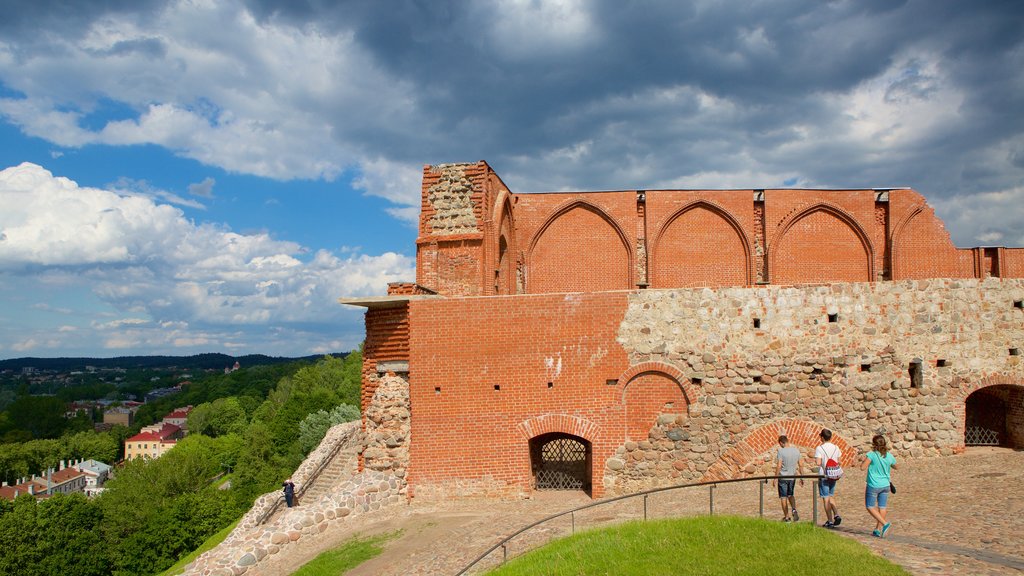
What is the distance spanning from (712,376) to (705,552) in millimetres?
5417

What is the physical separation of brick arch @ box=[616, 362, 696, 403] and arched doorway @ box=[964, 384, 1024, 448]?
6116 millimetres

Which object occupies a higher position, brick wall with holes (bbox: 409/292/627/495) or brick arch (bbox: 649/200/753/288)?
brick arch (bbox: 649/200/753/288)

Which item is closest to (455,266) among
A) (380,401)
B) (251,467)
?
(380,401)

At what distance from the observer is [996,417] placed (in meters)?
12.6

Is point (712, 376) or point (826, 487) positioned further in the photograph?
point (712, 376)

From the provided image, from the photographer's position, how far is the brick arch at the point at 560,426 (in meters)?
11.9

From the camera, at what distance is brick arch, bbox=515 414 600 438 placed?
11.9 metres

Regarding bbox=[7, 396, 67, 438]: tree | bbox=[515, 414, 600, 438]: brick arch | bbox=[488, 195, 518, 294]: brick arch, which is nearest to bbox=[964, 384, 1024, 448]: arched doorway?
bbox=[515, 414, 600, 438]: brick arch

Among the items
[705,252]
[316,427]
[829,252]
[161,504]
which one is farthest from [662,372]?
[161,504]

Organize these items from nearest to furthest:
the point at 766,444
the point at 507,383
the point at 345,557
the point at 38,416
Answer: the point at 345,557 < the point at 766,444 < the point at 507,383 < the point at 38,416

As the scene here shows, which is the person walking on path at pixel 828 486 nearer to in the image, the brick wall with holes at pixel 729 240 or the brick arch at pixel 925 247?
the brick wall with holes at pixel 729 240

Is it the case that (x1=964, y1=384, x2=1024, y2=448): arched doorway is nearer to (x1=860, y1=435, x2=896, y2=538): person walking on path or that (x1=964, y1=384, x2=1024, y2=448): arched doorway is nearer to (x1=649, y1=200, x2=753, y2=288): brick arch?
(x1=860, y1=435, x2=896, y2=538): person walking on path

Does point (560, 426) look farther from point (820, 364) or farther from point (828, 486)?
point (820, 364)

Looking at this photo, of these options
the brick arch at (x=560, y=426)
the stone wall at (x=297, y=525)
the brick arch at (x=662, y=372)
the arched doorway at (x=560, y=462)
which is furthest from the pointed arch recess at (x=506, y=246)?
the stone wall at (x=297, y=525)
